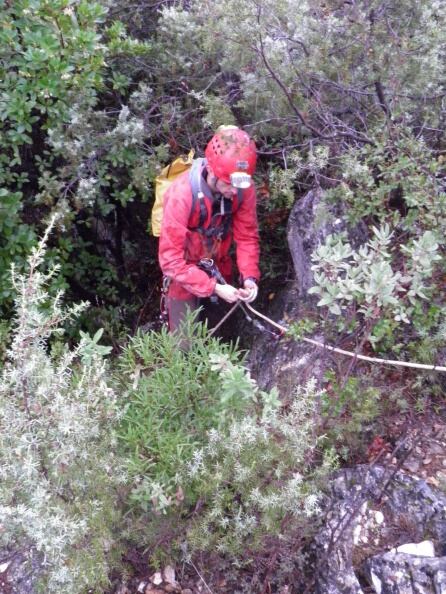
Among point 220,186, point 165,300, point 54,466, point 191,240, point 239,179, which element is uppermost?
point 239,179

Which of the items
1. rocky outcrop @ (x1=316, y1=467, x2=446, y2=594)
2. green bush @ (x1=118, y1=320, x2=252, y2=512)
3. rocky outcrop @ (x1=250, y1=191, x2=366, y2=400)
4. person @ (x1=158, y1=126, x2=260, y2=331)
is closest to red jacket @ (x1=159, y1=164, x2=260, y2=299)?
person @ (x1=158, y1=126, x2=260, y2=331)

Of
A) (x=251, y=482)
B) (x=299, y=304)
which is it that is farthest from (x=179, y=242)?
(x=251, y=482)

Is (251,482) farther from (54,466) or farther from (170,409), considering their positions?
(54,466)

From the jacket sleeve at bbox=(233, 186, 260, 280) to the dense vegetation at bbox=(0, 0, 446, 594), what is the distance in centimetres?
26

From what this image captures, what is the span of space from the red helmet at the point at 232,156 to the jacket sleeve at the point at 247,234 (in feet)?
1.52

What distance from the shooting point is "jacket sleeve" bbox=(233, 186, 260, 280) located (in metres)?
4.15

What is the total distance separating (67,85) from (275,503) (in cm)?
315

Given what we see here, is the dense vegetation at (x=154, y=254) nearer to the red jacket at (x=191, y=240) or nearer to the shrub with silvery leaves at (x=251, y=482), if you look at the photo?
the shrub with silvery leaves at (x=251, y=482)

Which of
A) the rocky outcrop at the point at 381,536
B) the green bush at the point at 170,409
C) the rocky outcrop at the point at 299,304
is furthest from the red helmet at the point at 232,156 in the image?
the rocky outcrop at the point at 381,536

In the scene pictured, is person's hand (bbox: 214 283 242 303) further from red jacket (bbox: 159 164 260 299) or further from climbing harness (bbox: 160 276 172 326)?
climbing harness (bbox: 160 276 172 326)

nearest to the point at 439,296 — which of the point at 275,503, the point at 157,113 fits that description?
the point at 275,503

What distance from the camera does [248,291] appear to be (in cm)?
412

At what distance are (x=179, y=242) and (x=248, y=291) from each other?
639mm

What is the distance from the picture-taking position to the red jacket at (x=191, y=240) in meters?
3.83
